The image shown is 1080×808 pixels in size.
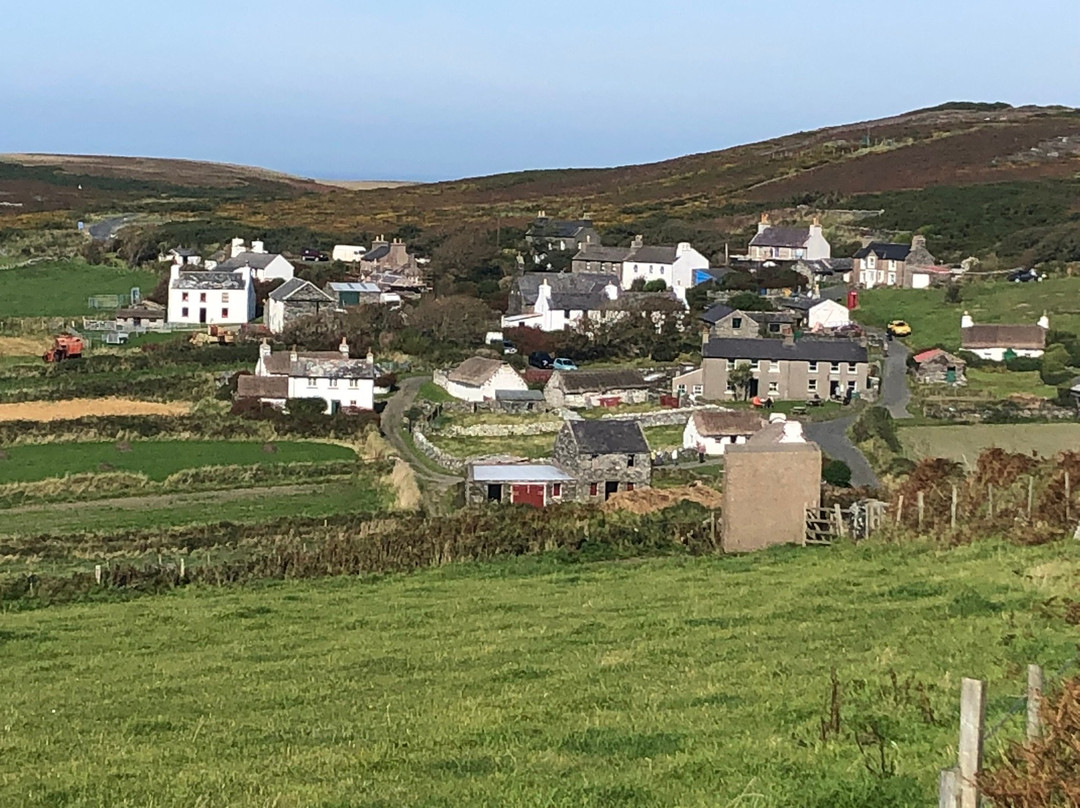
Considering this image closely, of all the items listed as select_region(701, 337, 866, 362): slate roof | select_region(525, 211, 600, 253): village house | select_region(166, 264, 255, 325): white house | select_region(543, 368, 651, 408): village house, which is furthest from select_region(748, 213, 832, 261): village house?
select_region(543, 368, 651, 408): village house

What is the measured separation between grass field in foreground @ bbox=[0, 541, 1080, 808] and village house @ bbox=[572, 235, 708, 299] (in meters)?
65.6

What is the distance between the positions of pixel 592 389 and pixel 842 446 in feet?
41.5

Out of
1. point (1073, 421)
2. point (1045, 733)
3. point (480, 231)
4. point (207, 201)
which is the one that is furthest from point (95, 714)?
point (207, 201)

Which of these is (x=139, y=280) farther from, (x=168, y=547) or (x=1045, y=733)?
(x=1045, y=733)

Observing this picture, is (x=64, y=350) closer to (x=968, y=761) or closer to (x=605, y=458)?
(x=605, y=458)

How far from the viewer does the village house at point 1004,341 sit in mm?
63000

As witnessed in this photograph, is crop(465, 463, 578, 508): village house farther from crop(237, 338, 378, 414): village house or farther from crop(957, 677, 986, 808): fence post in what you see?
crop(957, 677, 986, 808): fence post

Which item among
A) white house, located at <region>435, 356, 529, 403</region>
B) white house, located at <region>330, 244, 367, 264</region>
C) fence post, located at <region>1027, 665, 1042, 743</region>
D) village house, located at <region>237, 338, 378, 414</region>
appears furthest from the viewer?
white house, located at <region>330, 244, 367, 264</region>

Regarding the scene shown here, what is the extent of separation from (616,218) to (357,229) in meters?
21.4

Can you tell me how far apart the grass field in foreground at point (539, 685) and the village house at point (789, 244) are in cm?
7527

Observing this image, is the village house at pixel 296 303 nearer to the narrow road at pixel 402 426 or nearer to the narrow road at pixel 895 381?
the narrow road at pixel 402 426

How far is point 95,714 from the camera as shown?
42.0 ft

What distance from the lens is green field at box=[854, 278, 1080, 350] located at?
6900cm

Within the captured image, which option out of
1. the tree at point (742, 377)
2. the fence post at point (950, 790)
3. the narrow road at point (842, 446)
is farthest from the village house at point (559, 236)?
the fence post at point (950, 790)
